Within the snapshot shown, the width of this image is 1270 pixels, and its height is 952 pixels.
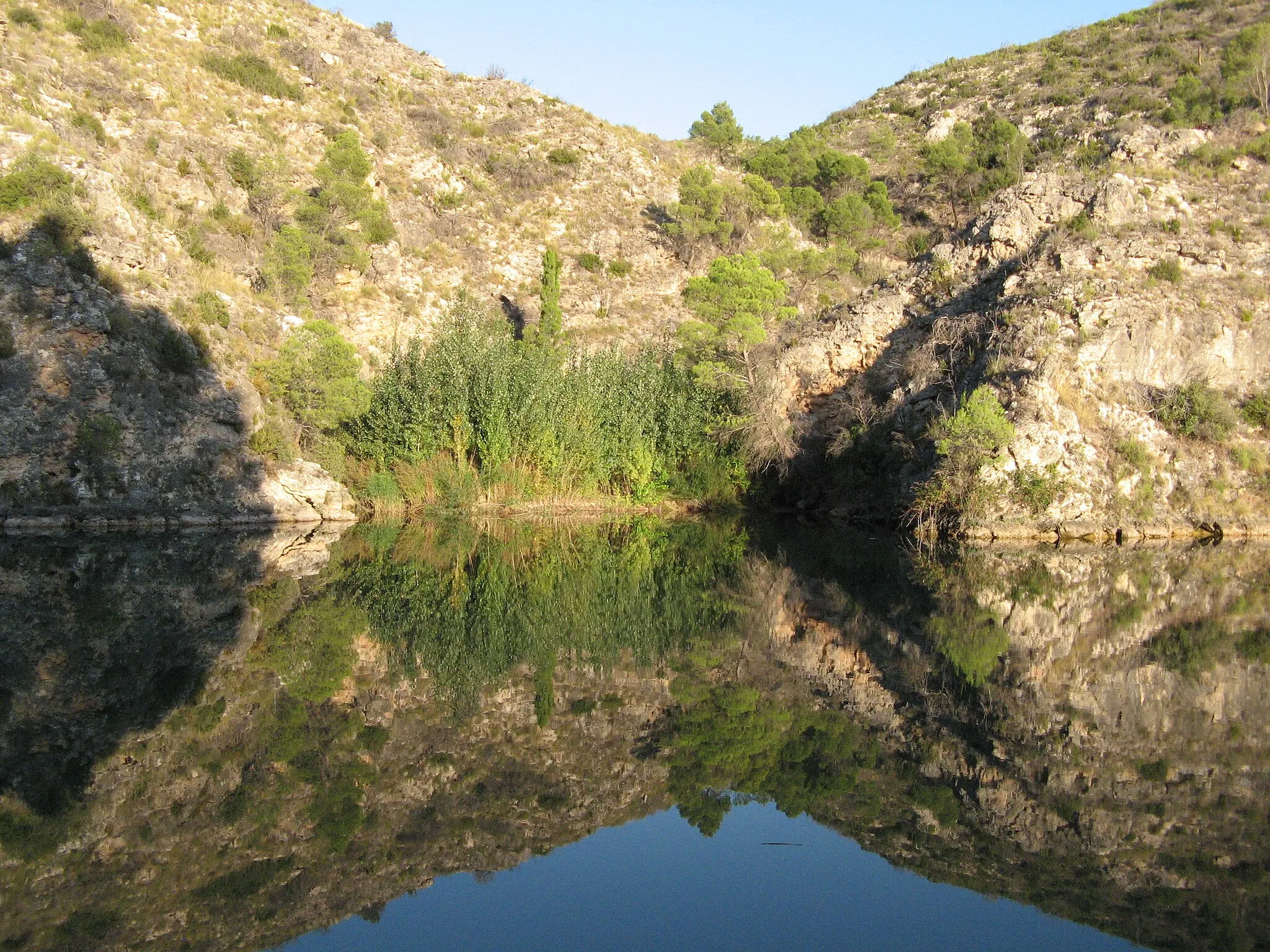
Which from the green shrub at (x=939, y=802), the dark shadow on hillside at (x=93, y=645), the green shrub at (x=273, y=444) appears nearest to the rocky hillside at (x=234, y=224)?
the green shrub at (x=273, y=444)

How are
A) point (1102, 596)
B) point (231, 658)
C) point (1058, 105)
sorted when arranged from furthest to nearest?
point (1058, 105) → point (1102, 596) → point (231, 658)

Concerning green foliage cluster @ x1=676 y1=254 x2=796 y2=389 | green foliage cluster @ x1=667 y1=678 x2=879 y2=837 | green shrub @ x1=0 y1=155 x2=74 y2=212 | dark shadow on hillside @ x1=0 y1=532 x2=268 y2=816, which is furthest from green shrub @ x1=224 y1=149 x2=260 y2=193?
green foliage cluster @ x1=667 y1=678 x2=879 y2=837

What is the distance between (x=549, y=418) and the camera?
30812 mm

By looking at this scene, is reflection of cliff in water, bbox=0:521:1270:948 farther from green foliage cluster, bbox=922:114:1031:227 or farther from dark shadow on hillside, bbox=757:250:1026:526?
green foliage cluster, bbox=922:114:1031:227

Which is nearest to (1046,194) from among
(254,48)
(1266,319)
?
(1266,319)

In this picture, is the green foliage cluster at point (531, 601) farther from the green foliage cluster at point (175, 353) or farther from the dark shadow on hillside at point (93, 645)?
the green foliage cluster at point (175, 353)

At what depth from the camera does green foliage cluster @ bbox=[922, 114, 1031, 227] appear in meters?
51.6

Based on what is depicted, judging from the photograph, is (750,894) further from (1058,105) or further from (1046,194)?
(1058,105)

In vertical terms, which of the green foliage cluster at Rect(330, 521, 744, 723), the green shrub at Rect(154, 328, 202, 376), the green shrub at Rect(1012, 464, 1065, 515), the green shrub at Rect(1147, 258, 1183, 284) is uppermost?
the green shrub at Rect(1147, 258, 1183, 284)

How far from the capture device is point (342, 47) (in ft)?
173

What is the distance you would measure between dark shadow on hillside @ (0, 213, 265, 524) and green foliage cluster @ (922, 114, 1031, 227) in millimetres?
40528

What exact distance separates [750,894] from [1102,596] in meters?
12.7

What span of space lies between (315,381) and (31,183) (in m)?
10.1

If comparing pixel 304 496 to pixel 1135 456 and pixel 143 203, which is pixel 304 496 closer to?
pixel 143 203
